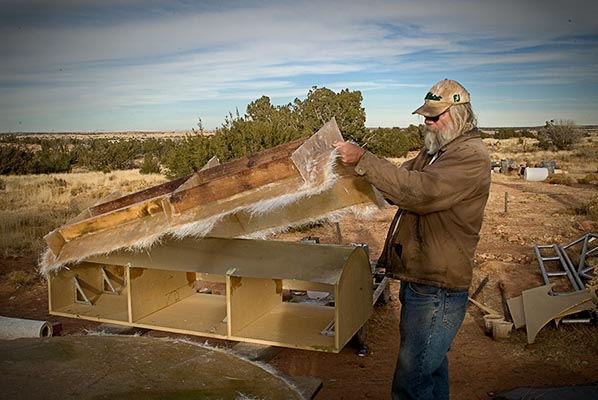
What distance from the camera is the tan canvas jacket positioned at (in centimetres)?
269

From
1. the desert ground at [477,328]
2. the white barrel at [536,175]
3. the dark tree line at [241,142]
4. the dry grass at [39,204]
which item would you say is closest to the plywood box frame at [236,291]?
the desert ground at [477,328]

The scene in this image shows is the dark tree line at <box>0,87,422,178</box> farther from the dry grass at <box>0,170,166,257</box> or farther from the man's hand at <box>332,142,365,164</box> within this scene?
the man's hand at <box>332,142,365,164</box>

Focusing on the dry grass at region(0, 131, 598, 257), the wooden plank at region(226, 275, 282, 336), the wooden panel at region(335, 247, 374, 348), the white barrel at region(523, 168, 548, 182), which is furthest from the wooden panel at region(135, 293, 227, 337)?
the white barrel at region(523, 168, 548, 182)

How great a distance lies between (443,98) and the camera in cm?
293

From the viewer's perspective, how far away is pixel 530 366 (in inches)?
211

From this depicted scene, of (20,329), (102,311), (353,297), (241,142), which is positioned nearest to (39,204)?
(241,142)

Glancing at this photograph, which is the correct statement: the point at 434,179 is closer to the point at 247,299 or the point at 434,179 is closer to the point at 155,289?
the point at 247,299

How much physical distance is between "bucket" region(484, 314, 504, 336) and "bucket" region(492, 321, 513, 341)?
6cm

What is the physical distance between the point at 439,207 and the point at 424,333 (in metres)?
0.73

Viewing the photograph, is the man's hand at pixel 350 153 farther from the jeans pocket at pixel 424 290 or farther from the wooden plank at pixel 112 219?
the wooden plank at pixel 112 219

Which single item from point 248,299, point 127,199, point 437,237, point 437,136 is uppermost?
point 437,136

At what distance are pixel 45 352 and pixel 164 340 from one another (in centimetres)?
60

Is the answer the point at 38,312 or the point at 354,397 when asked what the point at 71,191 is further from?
the point at 354,397

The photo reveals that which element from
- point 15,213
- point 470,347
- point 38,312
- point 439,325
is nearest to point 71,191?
point 15,213
